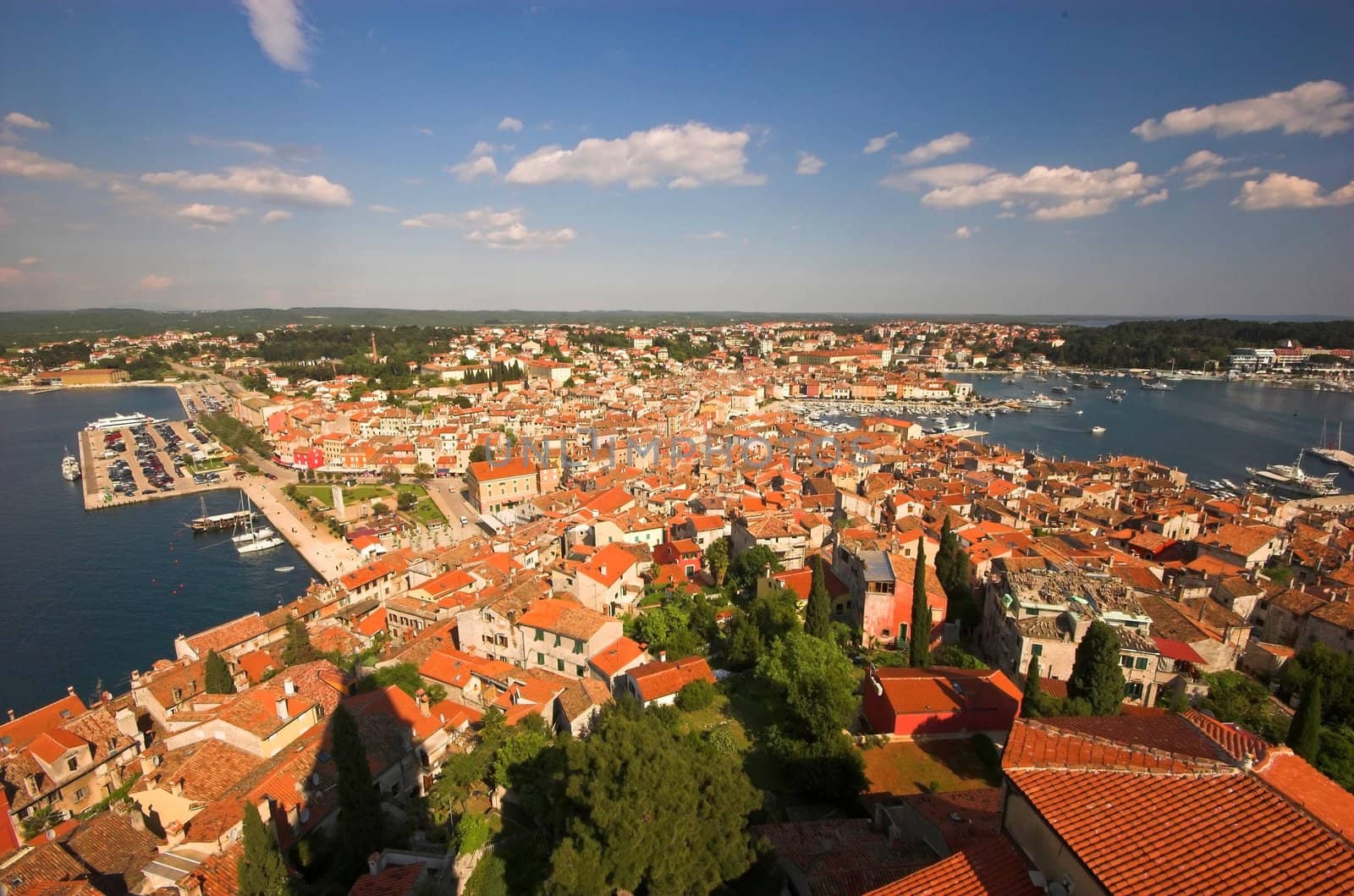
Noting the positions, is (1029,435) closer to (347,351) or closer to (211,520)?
(211,520)

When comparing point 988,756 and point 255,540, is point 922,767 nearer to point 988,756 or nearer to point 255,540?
point 988,756

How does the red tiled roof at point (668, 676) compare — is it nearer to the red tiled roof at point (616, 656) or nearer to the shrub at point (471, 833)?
the red tiled roof at point (616, 656)

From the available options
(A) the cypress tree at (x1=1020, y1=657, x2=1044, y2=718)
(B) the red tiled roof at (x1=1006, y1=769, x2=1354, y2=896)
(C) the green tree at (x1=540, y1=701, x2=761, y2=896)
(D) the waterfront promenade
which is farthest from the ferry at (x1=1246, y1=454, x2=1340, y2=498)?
(D) the waterfront promenade

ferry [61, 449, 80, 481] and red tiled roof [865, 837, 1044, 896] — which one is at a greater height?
red tiled roof [865, 837, 1044, 896]

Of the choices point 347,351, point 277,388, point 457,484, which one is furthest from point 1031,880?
point 347,351

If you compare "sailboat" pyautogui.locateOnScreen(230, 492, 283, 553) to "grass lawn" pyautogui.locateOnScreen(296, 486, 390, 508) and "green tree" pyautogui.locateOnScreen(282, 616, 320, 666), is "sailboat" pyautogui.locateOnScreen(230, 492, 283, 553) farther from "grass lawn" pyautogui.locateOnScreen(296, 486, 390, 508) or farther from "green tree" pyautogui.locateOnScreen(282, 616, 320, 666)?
"green tree" pyautogui.locateOnScreen(282, 616, 320, 666)

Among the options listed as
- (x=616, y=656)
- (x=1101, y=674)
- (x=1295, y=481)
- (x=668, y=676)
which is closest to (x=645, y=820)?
(x=668, y=676)
